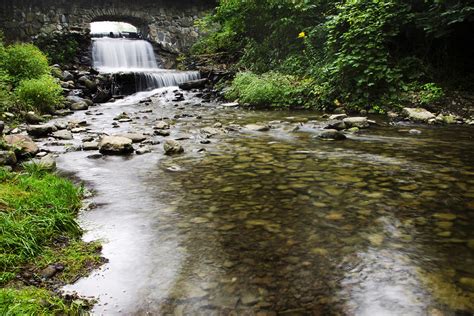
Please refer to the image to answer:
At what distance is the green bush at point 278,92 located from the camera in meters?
9.53

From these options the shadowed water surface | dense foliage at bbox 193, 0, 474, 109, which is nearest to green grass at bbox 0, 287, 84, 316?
the shadowed water surface

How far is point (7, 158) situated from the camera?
13.7 ft

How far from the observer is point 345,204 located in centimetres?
302

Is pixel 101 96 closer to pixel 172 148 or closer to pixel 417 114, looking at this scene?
pixel 172 148

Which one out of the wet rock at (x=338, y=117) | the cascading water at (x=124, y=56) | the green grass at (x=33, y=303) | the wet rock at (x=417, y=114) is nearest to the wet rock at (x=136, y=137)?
the wet rock at (x=338, y=117)

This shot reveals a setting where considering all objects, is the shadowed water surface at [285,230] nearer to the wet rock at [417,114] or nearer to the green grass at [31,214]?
the green grass at [31,214]

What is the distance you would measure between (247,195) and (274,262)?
118 centimetres

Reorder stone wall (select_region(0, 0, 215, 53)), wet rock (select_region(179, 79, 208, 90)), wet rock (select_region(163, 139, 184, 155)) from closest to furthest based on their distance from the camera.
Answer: wet rock (select_region(163, 139, 184, 155)) < wet rock (select_region(179, 79, 208, 90)) < stone wall (select_region(0, 0, 215, 53))

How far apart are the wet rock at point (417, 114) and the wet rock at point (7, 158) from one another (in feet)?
21.8

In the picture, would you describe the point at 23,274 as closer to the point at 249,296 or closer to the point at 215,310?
the point at 215,310

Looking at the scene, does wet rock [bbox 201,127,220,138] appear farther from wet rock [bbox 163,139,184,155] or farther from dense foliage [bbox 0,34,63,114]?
dense foliage [bbox 0,34,63,114]

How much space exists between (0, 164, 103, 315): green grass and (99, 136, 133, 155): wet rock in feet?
5.98

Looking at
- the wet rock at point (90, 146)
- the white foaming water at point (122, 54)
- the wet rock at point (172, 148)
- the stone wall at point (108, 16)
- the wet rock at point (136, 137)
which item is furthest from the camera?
the white foaming water at point (122, 54)

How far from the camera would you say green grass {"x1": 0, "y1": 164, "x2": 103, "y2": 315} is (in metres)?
1.74
